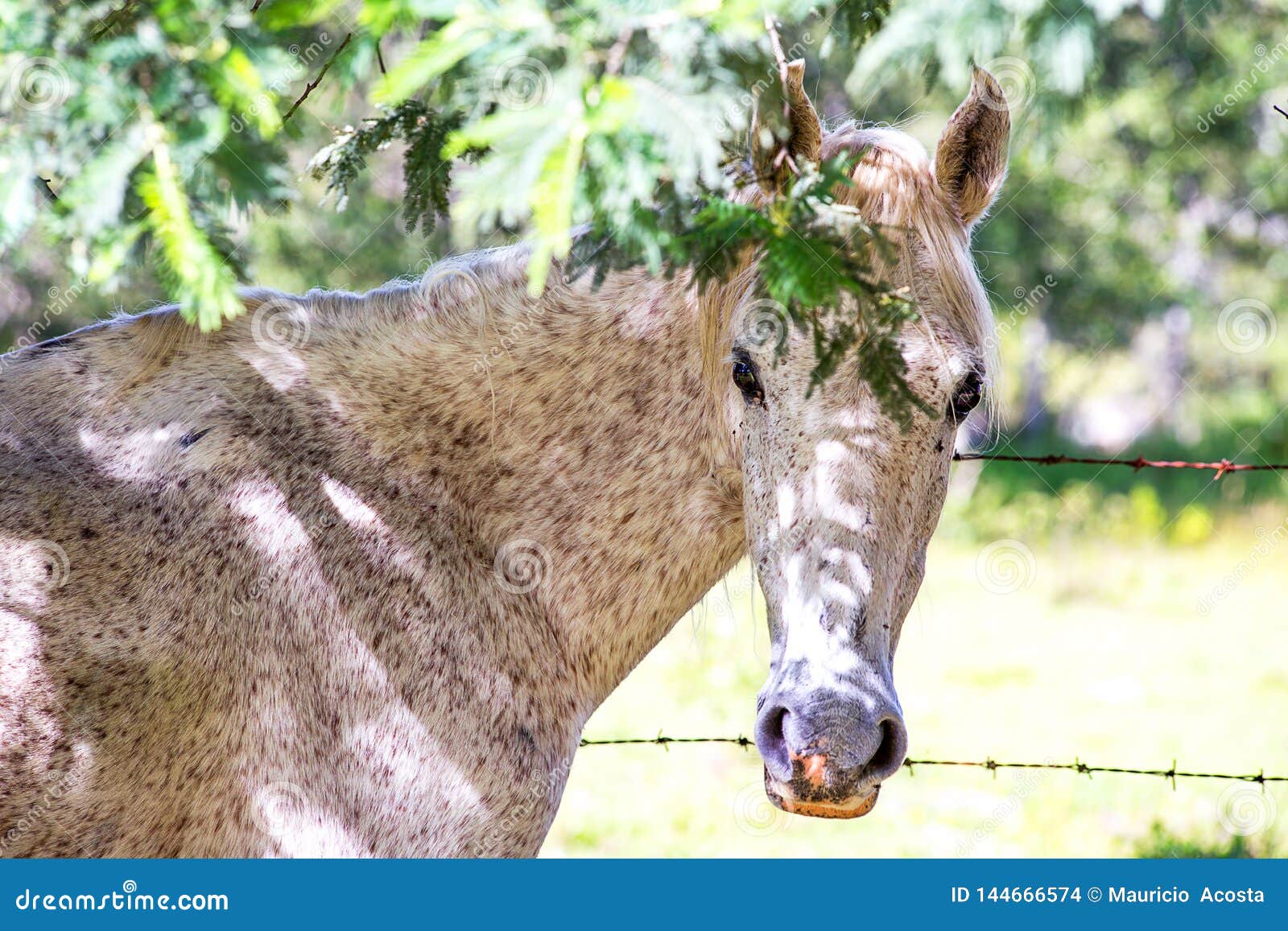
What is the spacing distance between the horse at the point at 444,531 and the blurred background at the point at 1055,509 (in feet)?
1.02

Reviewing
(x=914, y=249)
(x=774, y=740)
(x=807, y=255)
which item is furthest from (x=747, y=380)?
(x=774, y=740)

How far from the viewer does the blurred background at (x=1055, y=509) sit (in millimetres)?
3107

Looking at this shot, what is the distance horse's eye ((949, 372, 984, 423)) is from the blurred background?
0.76ft

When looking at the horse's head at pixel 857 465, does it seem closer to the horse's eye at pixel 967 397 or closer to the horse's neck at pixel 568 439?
the horse's eye at pixel 967 397

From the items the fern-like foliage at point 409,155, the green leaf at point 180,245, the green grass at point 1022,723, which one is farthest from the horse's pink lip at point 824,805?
the fern-like foliage at point 409,155

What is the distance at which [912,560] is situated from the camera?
8.05 ft

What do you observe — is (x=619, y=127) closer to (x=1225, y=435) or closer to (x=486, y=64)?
(x=486, y=64)

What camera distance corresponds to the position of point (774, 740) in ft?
7.20

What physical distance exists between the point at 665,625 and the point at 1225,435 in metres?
14.7

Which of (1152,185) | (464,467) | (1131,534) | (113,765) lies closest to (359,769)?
(113,765)

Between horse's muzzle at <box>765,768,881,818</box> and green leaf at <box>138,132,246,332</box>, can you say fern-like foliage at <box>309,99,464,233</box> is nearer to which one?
green leaf at <box>138,132,246,332</box>

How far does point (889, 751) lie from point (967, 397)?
0.80m

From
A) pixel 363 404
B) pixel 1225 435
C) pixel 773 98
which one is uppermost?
pixel 773 98

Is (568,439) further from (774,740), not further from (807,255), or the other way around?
(807,255)
